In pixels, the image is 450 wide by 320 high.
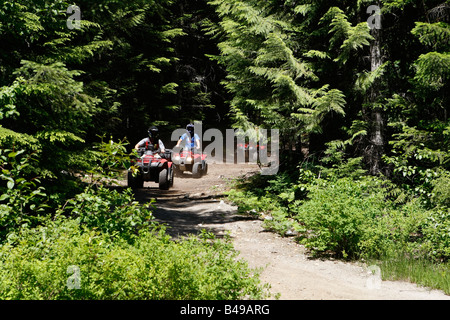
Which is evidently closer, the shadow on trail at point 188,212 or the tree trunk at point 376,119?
the shadow on trail at point 188,212

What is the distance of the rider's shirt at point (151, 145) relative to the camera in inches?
506

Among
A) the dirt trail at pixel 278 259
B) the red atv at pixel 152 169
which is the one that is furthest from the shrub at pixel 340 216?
the red atv at pixel 152 169

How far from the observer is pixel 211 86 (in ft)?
86.5

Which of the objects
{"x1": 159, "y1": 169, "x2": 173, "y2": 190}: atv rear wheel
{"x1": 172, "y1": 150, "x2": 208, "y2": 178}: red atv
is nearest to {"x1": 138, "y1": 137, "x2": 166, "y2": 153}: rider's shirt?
{"x1": 159, "y1": 169, "x2": 173, "y2": 190}: atv rear wheel

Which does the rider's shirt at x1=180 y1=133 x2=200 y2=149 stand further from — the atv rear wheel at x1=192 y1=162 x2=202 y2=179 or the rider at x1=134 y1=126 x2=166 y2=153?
the rider at x1=134 y1=126 x2=166 y2=153

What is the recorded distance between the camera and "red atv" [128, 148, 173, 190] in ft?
41.0

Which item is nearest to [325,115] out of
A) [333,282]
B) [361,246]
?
[361,246]

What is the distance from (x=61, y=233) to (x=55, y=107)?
10.6 ft

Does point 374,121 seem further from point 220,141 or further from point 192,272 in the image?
point 220,141

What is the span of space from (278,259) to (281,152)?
543 centimetres

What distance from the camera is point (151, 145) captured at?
42.1ft

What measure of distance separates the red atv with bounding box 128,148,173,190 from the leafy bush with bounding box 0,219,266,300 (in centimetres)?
785

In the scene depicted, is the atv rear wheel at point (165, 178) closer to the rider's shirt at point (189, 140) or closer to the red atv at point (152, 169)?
the red atv at point (152, 169)

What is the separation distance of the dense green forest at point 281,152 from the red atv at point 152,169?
1717 mm
